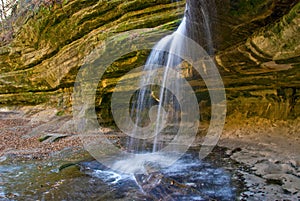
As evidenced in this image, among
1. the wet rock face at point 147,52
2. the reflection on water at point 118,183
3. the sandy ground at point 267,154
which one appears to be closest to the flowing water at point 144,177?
the reflection on water at point 118,183

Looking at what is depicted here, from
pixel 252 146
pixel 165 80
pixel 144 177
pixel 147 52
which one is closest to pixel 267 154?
pixel 252 146

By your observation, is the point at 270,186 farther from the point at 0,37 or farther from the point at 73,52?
the point at 0,37

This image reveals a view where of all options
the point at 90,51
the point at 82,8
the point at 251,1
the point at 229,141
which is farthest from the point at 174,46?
the point at 82,8

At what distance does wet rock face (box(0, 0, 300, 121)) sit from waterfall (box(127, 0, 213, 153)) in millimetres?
69

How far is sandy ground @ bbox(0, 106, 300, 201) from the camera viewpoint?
4.24 m

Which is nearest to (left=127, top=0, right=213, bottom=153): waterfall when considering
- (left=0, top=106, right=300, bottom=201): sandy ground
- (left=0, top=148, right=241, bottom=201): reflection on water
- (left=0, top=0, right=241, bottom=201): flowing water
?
(left=0, top=0, right=241, bottom=201): flowing water

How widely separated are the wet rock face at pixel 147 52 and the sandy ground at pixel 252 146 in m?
0.69

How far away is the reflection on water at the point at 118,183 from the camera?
4133 mm

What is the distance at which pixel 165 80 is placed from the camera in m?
8.05

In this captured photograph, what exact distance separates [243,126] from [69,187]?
5.94 m

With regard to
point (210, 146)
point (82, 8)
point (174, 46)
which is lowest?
point (210, 146)

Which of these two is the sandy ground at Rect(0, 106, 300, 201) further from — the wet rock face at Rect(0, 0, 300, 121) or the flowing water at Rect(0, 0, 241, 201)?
the wet rock face at Rect(0, 0, 300, 121)

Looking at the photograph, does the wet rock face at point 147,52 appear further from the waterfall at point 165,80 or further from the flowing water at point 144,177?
the flowing water at point 144,177

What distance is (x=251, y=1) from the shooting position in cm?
404
